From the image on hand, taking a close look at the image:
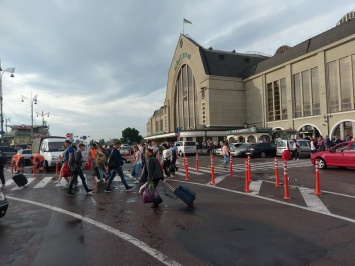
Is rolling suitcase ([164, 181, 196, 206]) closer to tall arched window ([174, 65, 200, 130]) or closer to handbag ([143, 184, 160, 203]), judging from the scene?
handbag ([143, 184, 160, 203])

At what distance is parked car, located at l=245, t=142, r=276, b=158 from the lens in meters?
30.1

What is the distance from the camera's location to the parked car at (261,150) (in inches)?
1185

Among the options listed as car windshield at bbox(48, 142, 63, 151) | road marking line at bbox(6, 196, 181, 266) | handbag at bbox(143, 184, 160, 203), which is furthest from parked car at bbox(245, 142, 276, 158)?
road marking line at bbox(6, 196, 181, 266)

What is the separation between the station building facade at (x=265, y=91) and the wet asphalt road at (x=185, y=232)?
3162 cm

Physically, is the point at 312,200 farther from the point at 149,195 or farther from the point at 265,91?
the point at 265,91

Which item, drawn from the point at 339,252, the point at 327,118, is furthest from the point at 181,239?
the point at 327,118

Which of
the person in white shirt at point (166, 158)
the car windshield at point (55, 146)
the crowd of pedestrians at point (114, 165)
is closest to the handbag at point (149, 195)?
the crowd of pedestrians at point (114, 165)

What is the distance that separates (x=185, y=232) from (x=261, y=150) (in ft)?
83.6

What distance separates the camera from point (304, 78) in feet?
148

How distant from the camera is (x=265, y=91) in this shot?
53.9m

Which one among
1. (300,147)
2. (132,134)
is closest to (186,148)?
(300,147)

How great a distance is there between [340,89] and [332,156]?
2633cm

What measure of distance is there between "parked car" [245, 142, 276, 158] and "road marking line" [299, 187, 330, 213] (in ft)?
65.0

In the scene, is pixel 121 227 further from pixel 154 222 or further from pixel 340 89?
pixel 340 89
